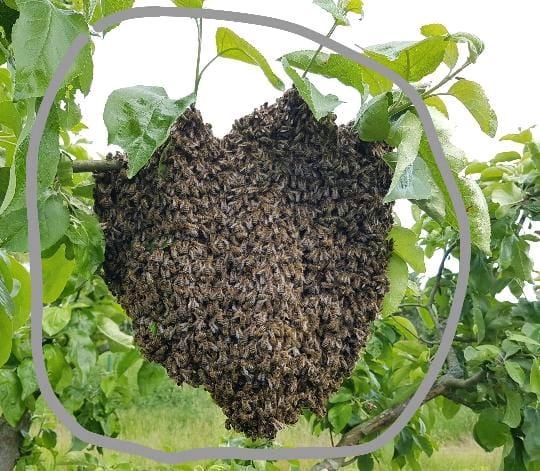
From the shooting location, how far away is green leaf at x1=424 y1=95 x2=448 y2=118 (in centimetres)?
60

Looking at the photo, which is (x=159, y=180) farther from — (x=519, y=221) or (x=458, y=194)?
(x=519, y=221)

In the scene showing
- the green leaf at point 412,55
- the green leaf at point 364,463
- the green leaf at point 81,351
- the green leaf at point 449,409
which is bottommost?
the green leaf at point 364,463

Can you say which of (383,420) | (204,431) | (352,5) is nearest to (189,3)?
(352,5)

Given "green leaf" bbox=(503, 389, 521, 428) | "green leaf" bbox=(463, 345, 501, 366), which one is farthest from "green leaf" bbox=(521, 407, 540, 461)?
"green leaf" bbox=(463, 345, 501, 366)

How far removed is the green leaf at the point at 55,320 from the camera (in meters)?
1.26

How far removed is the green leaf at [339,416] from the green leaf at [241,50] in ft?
2.81

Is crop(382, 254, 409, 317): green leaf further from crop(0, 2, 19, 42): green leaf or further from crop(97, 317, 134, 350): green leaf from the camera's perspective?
crop(97, 317, 134, 350): green leaf

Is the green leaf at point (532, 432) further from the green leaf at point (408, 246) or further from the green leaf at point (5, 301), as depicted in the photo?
the green leaf at point (5, 301)

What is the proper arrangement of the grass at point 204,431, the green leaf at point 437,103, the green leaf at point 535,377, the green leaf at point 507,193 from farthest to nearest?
the grass at point 204,431 → the green leaf at point 507,193 → the green leaf at point 535,377 → the green leaf at point 437,103

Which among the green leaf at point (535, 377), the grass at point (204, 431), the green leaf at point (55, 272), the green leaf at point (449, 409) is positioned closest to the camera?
the green leaf at point (55, 272)

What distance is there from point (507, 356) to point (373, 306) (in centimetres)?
63

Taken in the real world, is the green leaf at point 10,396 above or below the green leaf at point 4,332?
below

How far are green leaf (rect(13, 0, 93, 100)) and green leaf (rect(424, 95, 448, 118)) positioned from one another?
29 centimetres

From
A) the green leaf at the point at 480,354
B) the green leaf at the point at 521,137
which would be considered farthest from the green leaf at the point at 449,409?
the green leaf at the point at 521,137
